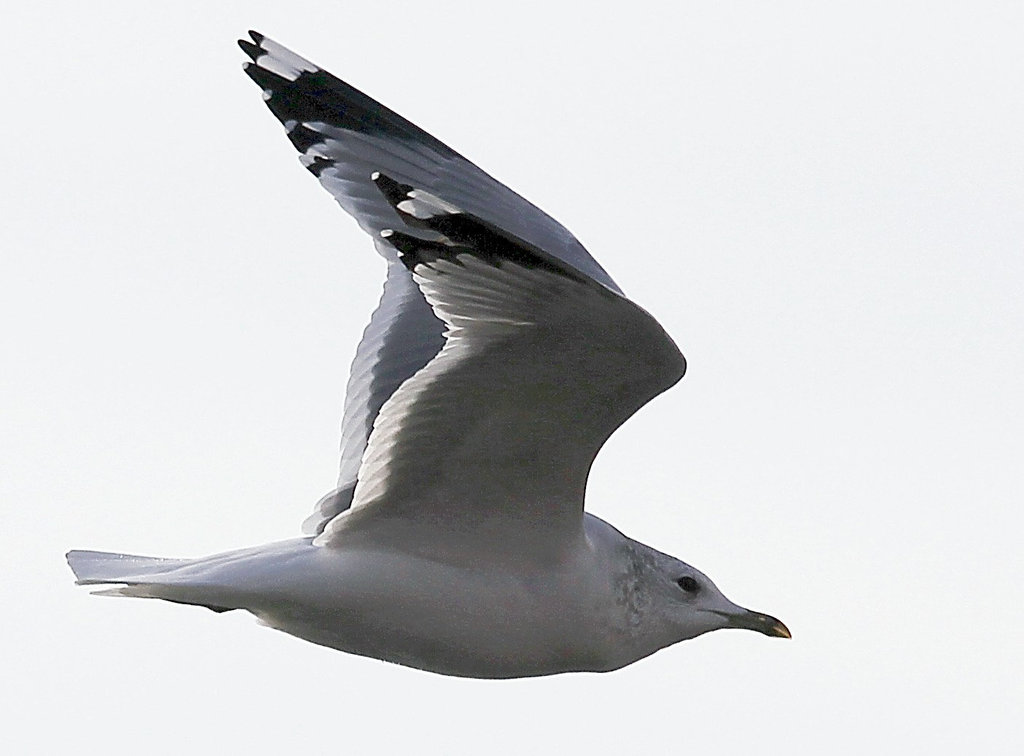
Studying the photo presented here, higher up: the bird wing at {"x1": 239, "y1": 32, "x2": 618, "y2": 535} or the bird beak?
the bird wing at {"x1": 239, "y1": 32, "x2": 618, "y2": 535}

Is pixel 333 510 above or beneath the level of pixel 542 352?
beneath

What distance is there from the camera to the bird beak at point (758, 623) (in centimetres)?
620

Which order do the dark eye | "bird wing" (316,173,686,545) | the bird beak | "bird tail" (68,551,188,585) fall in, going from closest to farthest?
"bird wing" (316,173,686,545) < "bird tail" (68,551,188,585) < the dark eye < the bird beak

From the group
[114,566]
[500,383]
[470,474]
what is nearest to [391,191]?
[500,383]

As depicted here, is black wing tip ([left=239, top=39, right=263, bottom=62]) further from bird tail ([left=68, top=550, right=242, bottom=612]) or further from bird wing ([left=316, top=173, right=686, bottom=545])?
bird tail ([left=68, top=550, right=242, bottom=612])

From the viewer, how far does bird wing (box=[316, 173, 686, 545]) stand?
488 centimetres

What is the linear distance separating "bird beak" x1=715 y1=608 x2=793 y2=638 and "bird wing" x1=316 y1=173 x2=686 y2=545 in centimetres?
78

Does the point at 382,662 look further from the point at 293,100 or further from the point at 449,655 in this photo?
the point at 293,100

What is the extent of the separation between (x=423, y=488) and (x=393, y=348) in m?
1.12

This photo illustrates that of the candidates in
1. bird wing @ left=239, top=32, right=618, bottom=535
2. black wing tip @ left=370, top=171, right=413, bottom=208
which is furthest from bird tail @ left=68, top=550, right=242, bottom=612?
black wing tip @ left=370, top=171, right=413, bottom=208

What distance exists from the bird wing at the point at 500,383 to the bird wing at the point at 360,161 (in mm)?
506

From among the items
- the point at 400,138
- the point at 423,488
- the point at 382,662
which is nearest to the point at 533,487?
the point at 423,488

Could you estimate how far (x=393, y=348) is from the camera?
666 centimetres

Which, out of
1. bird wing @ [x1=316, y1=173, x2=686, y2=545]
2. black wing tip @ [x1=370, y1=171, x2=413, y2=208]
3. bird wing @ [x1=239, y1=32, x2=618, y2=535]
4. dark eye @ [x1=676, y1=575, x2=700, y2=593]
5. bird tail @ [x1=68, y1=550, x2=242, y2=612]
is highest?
bird wing @ [x1=239, y1=32, x2=618, y2=535]
